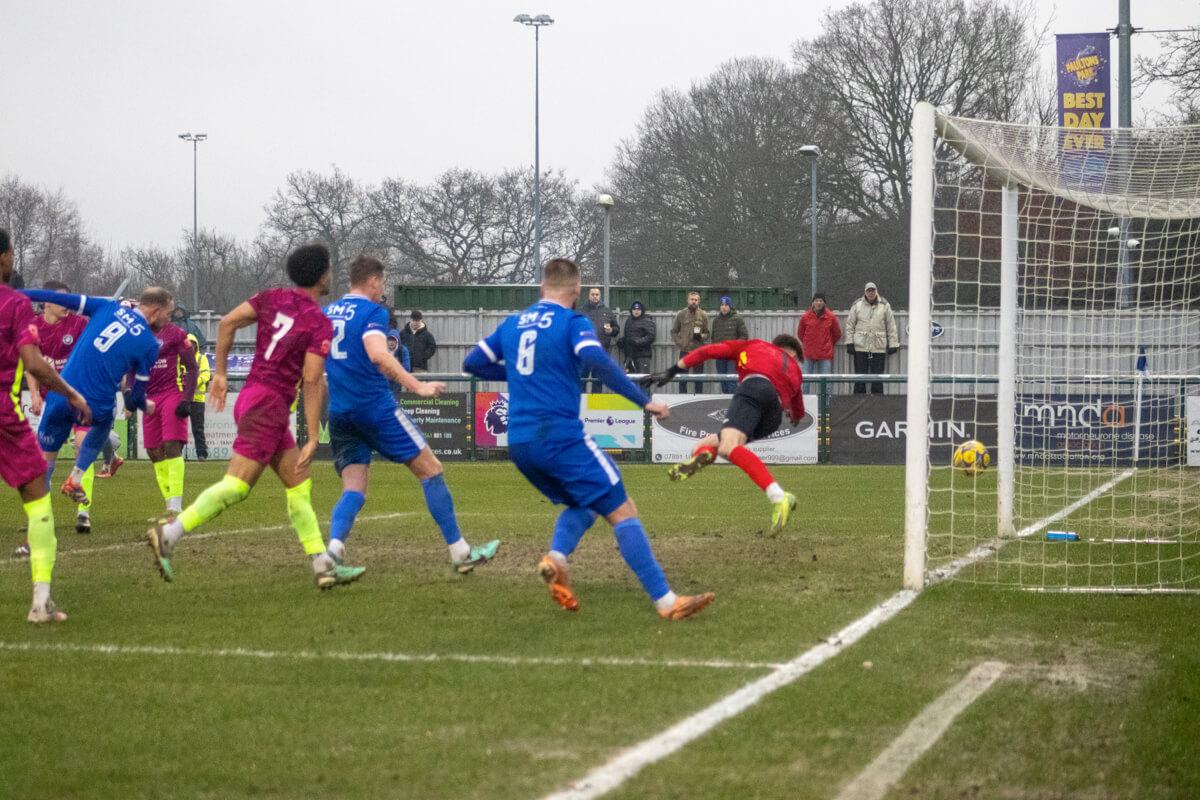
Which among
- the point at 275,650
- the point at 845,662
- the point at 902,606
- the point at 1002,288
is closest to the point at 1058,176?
the point at 1002,288

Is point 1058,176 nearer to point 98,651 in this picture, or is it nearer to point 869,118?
point 98,651

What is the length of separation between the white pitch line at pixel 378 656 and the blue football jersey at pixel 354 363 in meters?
2.25

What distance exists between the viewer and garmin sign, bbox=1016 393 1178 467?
17281mm

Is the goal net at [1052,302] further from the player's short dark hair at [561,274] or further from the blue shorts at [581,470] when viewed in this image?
the player's short dark hair at [561,274]

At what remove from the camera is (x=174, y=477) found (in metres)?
11.0

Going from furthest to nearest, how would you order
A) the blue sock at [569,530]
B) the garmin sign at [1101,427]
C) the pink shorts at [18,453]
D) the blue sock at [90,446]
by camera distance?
the garmin sign at [1101,427] < the blue sock at [90,446] < the blue sock at [569,530] < the pink shorts at [18,453]

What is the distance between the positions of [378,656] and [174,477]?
621cm

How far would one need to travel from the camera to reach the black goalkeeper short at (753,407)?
10492 millimetres

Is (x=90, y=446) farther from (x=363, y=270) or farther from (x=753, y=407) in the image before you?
(x=753, y=407)

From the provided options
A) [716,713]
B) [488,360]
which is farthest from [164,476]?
[716,713]

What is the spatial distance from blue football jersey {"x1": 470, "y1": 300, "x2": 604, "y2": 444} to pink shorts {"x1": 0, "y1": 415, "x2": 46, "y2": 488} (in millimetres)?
2407

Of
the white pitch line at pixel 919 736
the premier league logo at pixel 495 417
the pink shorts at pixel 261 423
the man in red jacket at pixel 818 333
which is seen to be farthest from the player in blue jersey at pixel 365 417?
the man in red jacket at pixel 818 333

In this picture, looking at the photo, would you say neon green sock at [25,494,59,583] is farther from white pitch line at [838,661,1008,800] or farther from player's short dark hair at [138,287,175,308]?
white pitch line at [838,661,1008,800]

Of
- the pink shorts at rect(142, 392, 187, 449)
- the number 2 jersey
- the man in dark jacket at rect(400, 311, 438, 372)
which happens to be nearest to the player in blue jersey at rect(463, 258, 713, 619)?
the number 2 jersey
